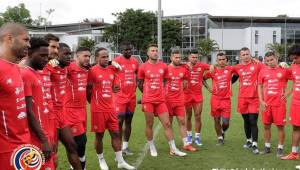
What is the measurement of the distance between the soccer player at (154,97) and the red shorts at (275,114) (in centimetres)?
191

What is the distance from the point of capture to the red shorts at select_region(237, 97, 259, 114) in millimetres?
9258

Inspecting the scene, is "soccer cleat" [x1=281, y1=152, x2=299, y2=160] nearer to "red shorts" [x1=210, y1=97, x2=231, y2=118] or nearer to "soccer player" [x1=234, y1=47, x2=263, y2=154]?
"soccer player" [x1=234, y1=47, x2=263, y2=154]

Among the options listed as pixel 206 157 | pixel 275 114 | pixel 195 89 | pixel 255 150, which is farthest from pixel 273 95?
pixel 195 89

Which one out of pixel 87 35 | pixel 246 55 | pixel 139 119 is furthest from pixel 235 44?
pixel 246 55

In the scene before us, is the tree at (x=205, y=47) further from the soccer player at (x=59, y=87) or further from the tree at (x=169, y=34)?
the soccer player at (x=59, y=87)

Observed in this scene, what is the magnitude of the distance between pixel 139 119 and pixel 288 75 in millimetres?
6712

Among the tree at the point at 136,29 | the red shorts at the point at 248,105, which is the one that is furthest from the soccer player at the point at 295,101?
the tree at the point at 136,29

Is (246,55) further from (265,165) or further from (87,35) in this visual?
(87,35)

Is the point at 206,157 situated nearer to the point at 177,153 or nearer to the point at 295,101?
the point at 177,153

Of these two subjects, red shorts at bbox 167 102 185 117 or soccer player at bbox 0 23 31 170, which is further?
red shorts at bbox 167 102 185 117

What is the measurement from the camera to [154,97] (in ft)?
28.9

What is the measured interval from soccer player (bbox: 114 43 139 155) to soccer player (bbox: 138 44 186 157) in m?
0.37

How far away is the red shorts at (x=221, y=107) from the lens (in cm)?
995

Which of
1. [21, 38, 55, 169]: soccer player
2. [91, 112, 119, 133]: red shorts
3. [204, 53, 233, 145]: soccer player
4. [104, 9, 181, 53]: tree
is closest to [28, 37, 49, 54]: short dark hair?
[21, 38, 55, 169]: soccer player
